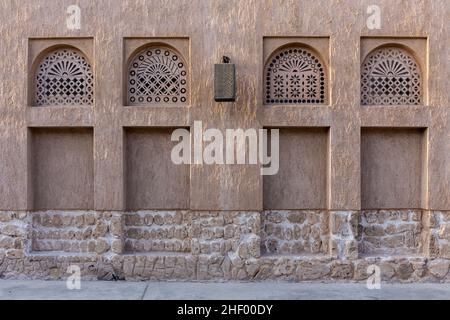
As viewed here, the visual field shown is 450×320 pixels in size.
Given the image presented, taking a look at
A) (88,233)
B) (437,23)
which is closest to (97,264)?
(88,233)

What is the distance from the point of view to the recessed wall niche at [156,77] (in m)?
6.40

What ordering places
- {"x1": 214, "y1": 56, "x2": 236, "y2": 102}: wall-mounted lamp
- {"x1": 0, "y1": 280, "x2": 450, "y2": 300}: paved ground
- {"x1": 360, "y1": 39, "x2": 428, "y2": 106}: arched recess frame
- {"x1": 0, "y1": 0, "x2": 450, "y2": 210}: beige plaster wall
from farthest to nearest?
{"x1": 360, "y1": 39, "x2": 428, "y2": 106}: arched recess frame < {"x1": 0, "y1": 0, "x2": 450, "y2": 210}: beige plaster wall < {"x1": 214, "y1": 56, "x2": 236, "y2": 102}: wall-mounted lamp < {"x1": 0, "y1": 280, "x2": 450, "y2": 300}: paved ground

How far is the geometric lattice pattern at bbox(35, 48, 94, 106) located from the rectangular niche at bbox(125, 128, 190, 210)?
801 mm

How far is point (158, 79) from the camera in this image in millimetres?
6422

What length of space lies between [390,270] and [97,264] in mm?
3793

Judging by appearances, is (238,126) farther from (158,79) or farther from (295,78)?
(158,79)

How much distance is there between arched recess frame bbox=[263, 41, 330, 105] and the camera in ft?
21.0

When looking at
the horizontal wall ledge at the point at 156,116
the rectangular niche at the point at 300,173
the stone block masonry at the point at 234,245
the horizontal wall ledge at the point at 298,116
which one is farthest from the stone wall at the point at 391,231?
the horizontal wall ledge at the point at 156,116

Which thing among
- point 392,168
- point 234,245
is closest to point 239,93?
point 234,245

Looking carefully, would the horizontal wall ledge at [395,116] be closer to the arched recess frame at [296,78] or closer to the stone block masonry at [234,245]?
the arched recess frame at [296,78]

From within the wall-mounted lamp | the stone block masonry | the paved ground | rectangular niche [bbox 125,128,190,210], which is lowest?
the paved ground

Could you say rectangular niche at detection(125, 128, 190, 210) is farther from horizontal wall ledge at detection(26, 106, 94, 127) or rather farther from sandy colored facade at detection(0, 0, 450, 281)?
horizontal wall ledge at detection(26, 106, 94, 127)

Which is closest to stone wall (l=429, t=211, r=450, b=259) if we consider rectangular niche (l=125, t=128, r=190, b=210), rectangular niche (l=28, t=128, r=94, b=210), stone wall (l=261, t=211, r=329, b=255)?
stone wall (l=261, t=211, r=329, b=255)

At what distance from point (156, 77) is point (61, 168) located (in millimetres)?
1752
